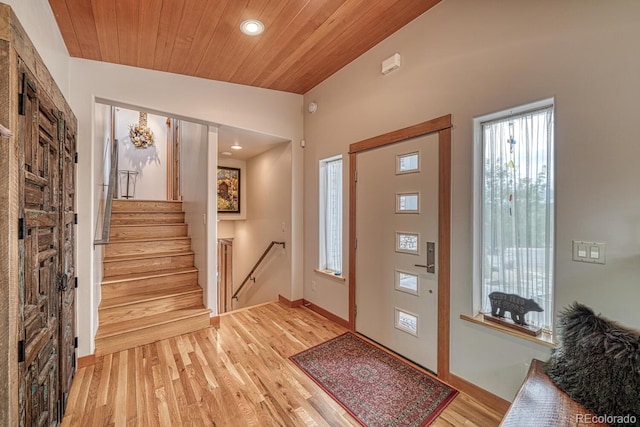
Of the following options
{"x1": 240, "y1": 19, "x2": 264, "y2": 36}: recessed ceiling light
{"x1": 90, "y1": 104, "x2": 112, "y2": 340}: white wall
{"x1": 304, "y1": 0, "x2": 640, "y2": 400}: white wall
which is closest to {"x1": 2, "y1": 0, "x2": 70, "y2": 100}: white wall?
{"x1": 90, "y1": 104, "x2": 112, "y2": 340}: white wall

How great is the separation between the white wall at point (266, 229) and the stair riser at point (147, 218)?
3.93 ft

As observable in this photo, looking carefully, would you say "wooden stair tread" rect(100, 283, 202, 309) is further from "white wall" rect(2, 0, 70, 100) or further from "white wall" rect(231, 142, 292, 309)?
"white wall" rect(2, 0, 70, 100)

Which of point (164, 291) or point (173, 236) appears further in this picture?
point (173, 236)

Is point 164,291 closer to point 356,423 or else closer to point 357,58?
point 356,423

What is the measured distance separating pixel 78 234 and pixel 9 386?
1691 millimetres

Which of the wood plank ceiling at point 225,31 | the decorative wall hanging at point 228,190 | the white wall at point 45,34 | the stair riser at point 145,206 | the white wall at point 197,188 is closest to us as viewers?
the white wall at point 45,34

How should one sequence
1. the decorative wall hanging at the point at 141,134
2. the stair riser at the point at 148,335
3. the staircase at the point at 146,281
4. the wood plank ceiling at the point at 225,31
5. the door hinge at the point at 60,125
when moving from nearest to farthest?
the door hinge at the point at 60,125, the wood plank ceiling at the point at 225,31, the stair riser at the point at 148,335, the staircase at the point at 146,281, the decorative wall hanging at the point at 141,134

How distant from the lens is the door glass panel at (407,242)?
233cm

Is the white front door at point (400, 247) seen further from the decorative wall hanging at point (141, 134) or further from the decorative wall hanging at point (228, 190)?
the decorative wall hanging at point (141, 134)

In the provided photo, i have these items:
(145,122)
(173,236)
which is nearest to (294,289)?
(173,236)

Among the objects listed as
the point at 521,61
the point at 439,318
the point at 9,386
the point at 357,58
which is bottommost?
the point at 439,318

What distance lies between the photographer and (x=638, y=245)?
4.37ft

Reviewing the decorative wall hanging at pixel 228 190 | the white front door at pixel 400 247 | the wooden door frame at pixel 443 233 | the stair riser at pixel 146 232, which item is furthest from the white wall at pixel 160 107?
the wooden door frame at pixel 443 233

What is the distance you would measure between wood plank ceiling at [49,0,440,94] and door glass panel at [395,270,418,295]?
6.83 ft
